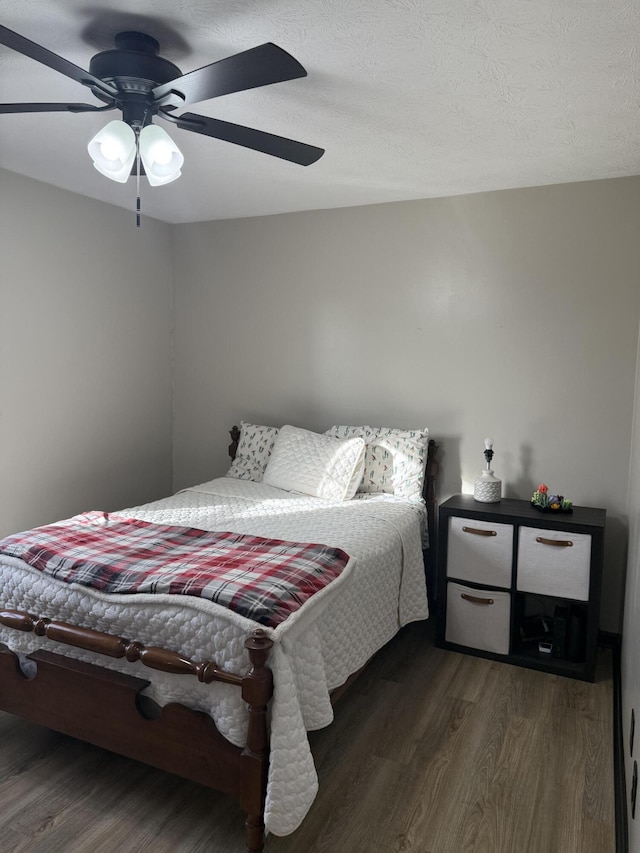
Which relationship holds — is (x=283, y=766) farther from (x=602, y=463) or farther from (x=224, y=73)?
(x=602, y=463)

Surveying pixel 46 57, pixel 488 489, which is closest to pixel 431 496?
pixel 488 489

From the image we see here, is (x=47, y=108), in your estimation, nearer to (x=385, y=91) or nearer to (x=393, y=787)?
(x=385, y=91)

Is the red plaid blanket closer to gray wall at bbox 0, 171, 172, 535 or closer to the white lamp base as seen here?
gray wall at bbox 0, 171, 172, 535

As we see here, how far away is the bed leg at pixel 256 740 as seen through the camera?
1763mm

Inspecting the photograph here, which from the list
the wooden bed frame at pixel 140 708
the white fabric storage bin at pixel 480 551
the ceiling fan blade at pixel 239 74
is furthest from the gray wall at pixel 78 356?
the white fabric storage bin at pixel 480 551

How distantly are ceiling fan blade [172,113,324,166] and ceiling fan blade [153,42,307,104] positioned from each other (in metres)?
0.13

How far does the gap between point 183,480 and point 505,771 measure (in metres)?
2.96

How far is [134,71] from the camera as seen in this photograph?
1847mm

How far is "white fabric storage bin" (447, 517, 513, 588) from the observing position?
10.1 ft

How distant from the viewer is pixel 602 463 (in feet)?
10.7

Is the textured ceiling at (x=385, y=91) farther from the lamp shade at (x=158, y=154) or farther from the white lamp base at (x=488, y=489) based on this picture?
the white lamp base at (x=488, y=489)

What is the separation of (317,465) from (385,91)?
195cm

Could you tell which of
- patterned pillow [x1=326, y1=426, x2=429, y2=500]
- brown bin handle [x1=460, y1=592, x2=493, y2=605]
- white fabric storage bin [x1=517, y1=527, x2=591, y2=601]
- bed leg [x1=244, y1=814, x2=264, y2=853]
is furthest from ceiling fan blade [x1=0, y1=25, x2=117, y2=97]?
brown bin handle [x1=460, y1=592, x2=493, y2=605]

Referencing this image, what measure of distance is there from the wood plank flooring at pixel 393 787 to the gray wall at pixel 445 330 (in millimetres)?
1072
